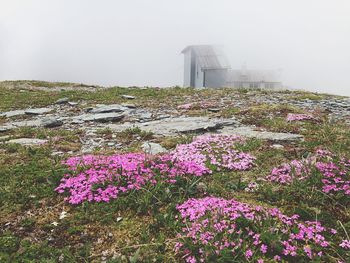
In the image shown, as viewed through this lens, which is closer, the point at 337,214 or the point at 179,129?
the point at 337,214

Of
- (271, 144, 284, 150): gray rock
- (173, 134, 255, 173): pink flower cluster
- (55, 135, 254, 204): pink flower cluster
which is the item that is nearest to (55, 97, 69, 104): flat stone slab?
(173, 134, 255, 173): pink flower cluster

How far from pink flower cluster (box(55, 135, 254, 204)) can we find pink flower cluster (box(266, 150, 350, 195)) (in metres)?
0.89

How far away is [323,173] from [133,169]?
11.6ft

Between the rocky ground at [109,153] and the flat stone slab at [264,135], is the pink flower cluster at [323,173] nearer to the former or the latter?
the rocky ground at [109,153]

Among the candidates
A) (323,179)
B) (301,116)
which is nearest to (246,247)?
(323,179)

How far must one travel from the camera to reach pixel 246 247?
484 cm

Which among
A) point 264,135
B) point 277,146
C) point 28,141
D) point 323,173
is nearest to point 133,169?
point 323,173

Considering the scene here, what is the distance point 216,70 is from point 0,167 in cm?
7116

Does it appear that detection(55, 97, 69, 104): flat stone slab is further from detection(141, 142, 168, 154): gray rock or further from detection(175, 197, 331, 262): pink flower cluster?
detection(175, 197, 331, 262): pink flower cluster

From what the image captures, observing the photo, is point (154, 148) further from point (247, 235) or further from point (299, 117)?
point (299, 117)

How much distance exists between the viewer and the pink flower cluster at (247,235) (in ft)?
15.7

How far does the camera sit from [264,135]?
34.9ft

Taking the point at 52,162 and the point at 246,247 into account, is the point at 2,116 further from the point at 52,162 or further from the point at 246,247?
the point at 246,247

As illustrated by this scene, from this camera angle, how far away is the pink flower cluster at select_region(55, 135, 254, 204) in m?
6.62
